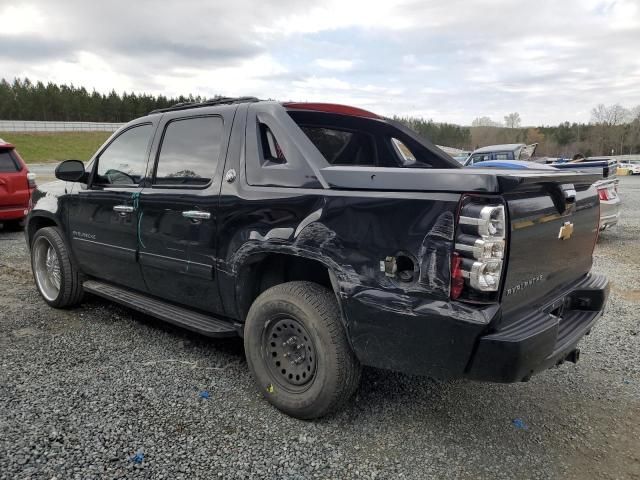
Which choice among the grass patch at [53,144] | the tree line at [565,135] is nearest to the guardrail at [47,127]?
the grass patch at [53,144]

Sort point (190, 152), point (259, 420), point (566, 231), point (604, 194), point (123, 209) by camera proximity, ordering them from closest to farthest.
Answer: point (566, 231) < point (259, 420) < point (190, 152) < point (123, 209) < point (604, 194)

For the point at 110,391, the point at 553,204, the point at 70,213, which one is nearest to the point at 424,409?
the point at 553,204

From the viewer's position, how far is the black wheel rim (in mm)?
2793

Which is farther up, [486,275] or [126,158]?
[126,158]

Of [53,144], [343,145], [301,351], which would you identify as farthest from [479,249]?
[53,144]

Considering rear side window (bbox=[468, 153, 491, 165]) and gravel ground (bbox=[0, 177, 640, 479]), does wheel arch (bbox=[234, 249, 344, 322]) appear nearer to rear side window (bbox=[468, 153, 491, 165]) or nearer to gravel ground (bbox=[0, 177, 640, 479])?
gravel ground (bbox=[0, 177, 640, 479])

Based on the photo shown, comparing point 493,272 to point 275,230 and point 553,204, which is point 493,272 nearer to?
point 553,204

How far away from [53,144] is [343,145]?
6531 centimetres

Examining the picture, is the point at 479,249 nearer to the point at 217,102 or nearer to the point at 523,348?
the point at 523,348

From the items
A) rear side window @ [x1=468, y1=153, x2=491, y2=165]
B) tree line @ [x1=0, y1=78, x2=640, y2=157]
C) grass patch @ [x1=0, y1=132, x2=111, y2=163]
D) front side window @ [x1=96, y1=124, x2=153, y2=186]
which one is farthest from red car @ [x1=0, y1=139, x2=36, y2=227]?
tree line @ [x1=0, y1=78, x2=640, y2=157]

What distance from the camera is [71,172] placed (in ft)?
13.8

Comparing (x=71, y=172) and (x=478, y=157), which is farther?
(x=478, y=157)

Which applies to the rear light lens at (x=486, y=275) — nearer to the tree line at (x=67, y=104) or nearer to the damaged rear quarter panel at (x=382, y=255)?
the damaged rear quarter panel at (x=382, y=255)

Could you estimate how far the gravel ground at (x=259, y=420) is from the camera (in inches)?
95.7
